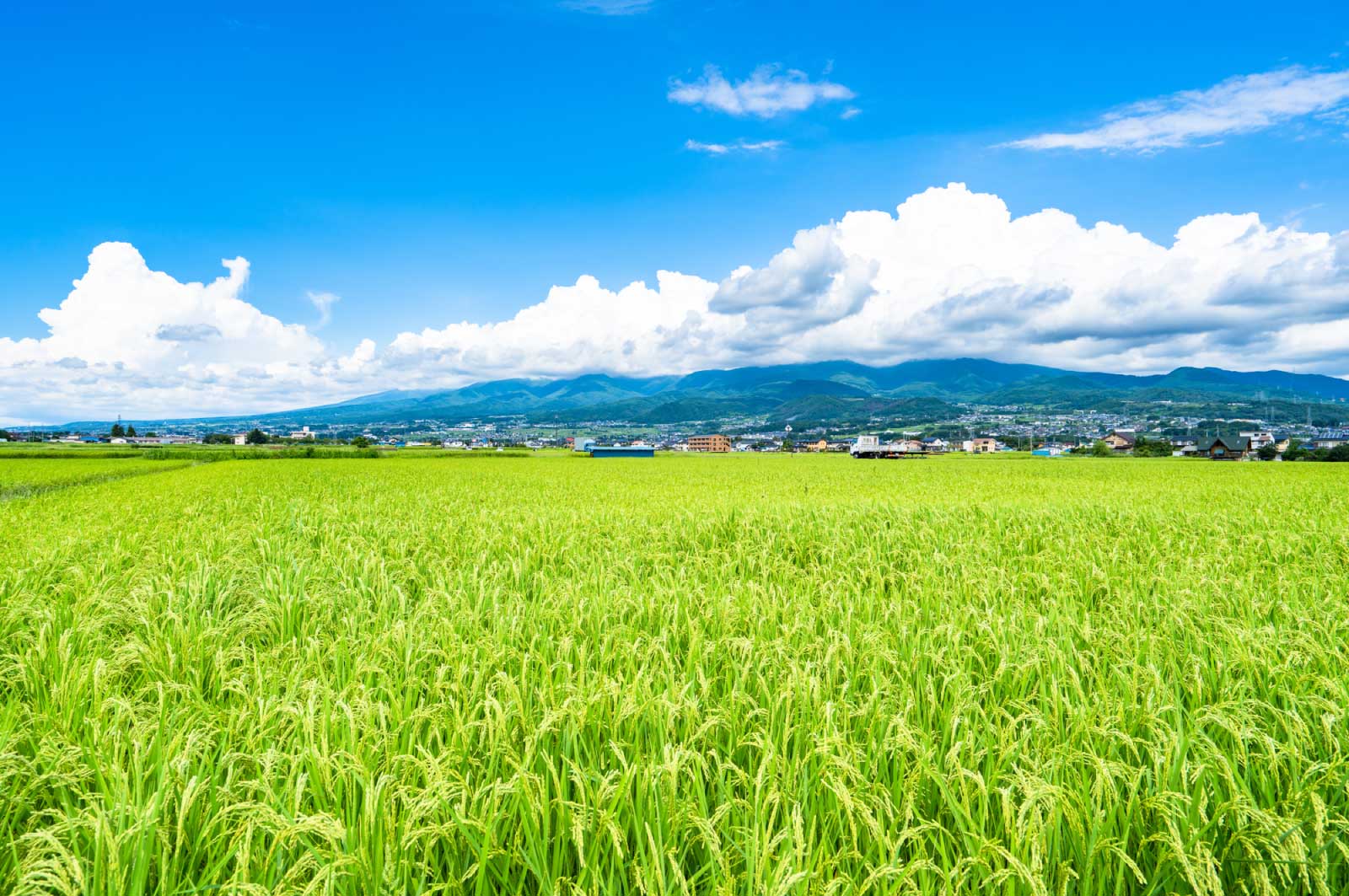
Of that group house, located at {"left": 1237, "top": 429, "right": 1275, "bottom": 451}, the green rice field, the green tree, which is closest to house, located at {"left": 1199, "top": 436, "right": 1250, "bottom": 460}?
house, located at {"left": 1237, "top": 429, "right": 1275, "bottom": 451}

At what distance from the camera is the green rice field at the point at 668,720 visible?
2549mm

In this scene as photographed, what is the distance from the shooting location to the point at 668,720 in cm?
354

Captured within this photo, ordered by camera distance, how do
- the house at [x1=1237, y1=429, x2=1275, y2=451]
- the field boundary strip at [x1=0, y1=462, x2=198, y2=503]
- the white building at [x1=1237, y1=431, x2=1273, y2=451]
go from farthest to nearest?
the white building at [x1=1237, y1=431, x2=1273, y2=451], the house at [x1=1237, y1=429, x2=1275, y2=451], the field boundary strip at [x1=0, y1=462, x2=198, y2=503]

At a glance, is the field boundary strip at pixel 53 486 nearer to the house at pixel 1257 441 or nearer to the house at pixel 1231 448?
the house at pixel 1231 448

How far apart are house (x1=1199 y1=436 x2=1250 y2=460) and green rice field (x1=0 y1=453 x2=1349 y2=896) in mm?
102324

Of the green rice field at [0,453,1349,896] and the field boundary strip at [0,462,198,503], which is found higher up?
the green rice field at [0,453,1349,896]

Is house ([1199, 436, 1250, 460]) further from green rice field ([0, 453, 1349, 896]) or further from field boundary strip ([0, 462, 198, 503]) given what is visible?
field boundary strip ([0, 462, 198, 503])

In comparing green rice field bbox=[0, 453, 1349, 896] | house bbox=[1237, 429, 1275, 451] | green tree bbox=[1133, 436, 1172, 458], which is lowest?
green tree bbox=[1133, 436, 1172, 458]

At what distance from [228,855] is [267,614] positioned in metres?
4.38

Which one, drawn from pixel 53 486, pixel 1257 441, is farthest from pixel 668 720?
pixel 1257 441

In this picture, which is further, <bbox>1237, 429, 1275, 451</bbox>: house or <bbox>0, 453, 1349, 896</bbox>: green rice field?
<bbox>1237, 429, 1275, 451</bbox>: house

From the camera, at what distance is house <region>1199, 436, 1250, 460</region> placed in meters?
86.8

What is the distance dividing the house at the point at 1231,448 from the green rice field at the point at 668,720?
10232 centimetres

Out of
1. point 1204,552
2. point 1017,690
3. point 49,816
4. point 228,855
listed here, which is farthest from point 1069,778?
point 1204,552
